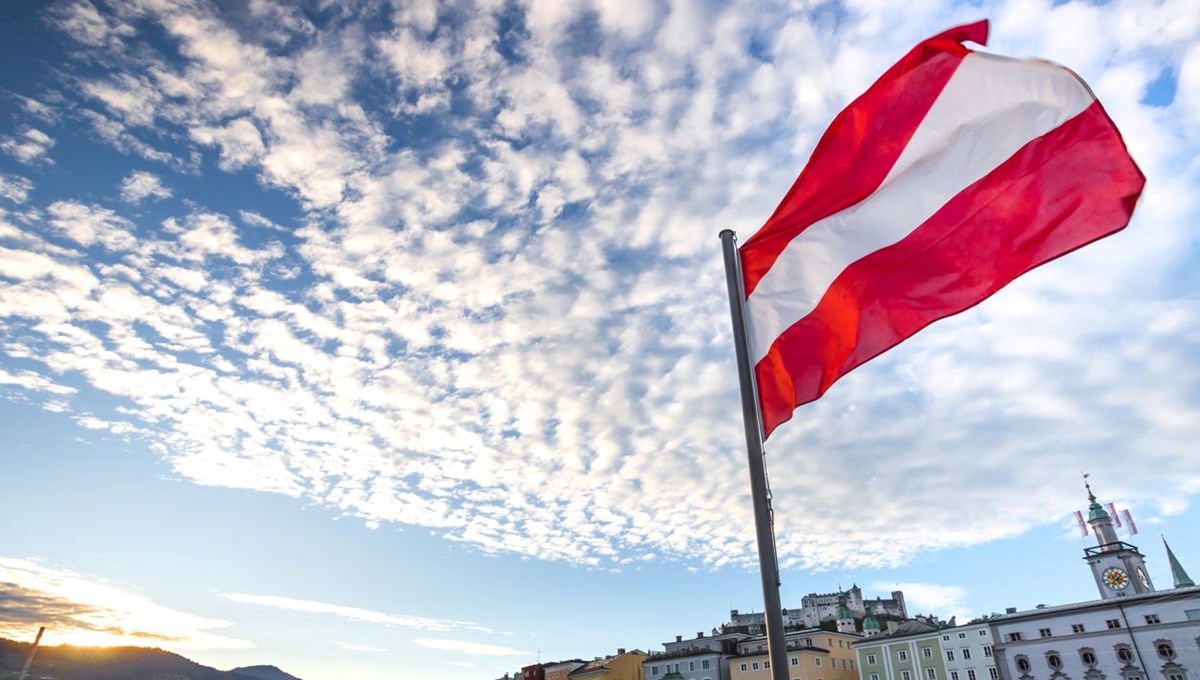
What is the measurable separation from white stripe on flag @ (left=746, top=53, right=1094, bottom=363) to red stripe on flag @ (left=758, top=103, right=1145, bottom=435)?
14 cm

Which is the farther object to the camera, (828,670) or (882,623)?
(882,623)

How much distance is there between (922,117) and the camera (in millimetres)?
8969

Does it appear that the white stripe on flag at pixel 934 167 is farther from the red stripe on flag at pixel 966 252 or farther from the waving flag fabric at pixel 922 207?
the red stripe on flag at pixel 966 252

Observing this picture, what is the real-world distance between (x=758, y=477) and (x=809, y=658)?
92559 mm

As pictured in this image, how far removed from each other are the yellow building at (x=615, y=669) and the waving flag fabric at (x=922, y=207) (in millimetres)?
110822

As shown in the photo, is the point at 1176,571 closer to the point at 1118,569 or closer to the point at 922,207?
the point at 1118,569

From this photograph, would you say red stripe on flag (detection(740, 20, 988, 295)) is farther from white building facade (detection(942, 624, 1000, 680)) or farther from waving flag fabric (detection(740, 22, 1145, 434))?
white building facade (detection(942, 624, 1000, 680))

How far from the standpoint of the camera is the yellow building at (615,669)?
108375 millimetres

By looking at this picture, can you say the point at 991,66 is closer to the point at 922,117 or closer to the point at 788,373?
the point at 922,117

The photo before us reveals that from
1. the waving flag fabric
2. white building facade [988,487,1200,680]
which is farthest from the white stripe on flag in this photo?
white building facade [988,487,1200,680]

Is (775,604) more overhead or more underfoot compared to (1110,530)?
more underfoot

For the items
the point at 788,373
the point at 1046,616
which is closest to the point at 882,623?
the point at 1046,616

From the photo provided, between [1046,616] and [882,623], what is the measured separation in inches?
1754

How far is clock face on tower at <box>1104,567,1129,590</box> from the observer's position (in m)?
94.7
